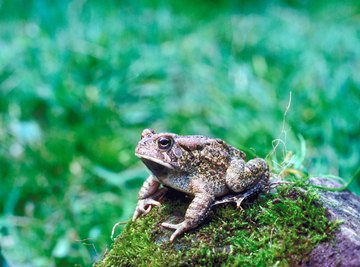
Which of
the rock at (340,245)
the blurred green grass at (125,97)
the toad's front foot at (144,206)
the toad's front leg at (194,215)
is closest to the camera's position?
the rock at (340,245)

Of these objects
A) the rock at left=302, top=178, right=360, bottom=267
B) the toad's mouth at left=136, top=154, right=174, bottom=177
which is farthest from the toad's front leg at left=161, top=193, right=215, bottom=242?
the rock at left=302, top=178, right=360, bottom=267

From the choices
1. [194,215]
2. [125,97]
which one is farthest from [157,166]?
[125,97]

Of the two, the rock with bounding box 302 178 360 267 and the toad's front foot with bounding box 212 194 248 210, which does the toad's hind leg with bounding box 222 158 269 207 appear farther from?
the rock with bounding box 302 178 360 267

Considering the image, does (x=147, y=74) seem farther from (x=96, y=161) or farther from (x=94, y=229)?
(x=94, y=229)

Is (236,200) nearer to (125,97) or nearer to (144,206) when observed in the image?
(144,206)

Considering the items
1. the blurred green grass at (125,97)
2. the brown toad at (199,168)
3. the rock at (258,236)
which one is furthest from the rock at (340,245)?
the blurred green grass at (125,97)

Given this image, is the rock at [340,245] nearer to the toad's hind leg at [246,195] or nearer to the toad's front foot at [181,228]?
the toad's hind leg at [246,195]
